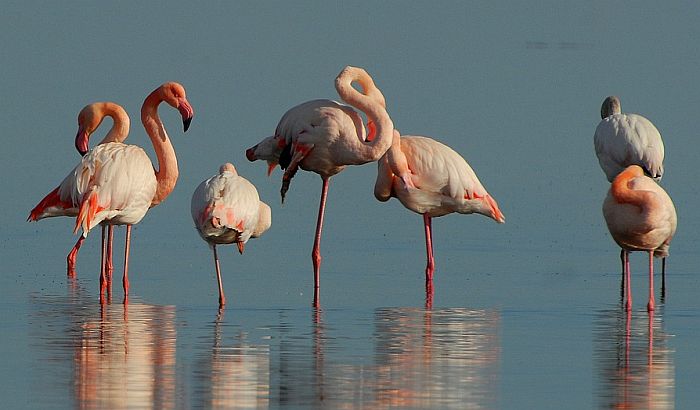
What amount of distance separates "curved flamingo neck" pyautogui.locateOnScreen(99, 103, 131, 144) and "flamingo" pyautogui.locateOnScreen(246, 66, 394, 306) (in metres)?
1.46

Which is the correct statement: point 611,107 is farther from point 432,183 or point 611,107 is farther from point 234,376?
point 234,376

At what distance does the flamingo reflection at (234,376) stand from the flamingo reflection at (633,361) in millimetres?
1509

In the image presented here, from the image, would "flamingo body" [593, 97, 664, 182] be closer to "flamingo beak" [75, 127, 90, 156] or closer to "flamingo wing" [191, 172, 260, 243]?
"flamingo wing" [191, 172, 260, 243]

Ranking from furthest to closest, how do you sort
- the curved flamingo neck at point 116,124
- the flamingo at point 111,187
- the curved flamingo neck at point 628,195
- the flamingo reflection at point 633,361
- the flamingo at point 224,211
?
the curved flamingo neck at point 116,124 → the flamingo at point 111,187 → the flamingo at point 224,211 → the curved flamingo neck at point 628,195 → the flamingo reflection at point 633,361

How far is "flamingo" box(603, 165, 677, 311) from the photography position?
10.1 metres

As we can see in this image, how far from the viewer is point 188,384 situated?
7043mm

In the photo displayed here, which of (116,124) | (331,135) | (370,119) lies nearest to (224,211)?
(331,135)

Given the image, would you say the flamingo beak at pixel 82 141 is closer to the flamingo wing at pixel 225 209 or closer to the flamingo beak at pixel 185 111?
the flamingo beak at pixel 185 111

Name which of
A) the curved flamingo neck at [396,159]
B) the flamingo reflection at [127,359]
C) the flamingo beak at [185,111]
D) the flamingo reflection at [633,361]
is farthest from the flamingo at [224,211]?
the flamingo reflection at [633,361]

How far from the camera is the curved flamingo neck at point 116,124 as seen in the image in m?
12.7

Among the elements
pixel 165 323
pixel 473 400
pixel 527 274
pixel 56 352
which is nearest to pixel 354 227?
pixel 527 274

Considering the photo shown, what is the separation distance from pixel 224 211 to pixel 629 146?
4.24m

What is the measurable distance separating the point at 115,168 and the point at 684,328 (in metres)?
3.99

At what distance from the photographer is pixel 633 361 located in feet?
25.9
